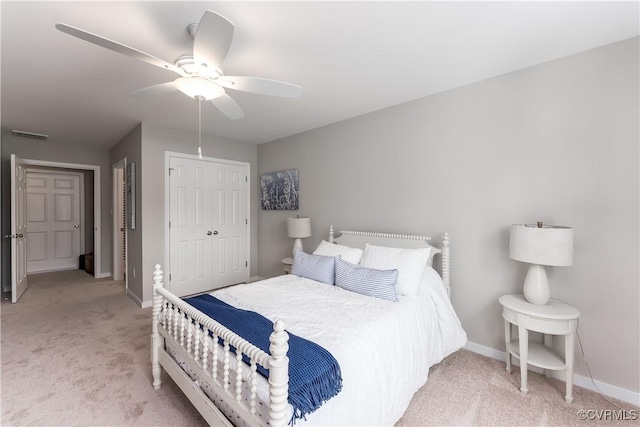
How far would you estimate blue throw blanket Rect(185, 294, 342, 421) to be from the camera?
1.17 metres

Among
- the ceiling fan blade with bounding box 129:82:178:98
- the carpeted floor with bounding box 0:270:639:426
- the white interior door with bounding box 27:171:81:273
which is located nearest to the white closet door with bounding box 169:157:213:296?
the carpeted floor with bounding box 0:270:639:426

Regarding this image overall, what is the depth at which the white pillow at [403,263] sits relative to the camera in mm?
2297

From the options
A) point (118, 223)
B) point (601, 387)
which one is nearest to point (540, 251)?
point (601, 387)

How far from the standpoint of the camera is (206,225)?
4.36 m

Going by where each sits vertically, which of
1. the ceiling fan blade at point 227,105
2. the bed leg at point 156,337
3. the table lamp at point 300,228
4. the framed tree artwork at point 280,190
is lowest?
the bed leg at point 156,337

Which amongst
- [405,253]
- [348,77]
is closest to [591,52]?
[348,77]

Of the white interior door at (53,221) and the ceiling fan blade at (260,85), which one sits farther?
the white interior door at (53,221)

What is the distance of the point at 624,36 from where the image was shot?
75.1 inches

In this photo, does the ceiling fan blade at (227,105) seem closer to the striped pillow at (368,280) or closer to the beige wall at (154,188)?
the striped pillow at (368,280)

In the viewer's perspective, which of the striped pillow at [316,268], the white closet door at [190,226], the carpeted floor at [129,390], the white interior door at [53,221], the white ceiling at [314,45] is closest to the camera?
the white ceiling at [314,45]

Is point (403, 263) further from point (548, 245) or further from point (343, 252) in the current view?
point (548, 245)

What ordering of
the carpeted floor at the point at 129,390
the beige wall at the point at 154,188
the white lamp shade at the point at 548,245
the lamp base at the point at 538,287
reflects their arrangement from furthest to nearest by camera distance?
1. the beige wall at the point at 154,188
2. the lamp base at the point at 538,287
3. the white lamp shade at the point at 548,245
4. the carpeted floor at the point at 129,390

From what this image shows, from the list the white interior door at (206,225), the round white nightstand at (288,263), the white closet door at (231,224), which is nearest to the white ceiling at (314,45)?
the white interior door at (206,225)

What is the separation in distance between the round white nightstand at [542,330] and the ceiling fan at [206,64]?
2192 mm
